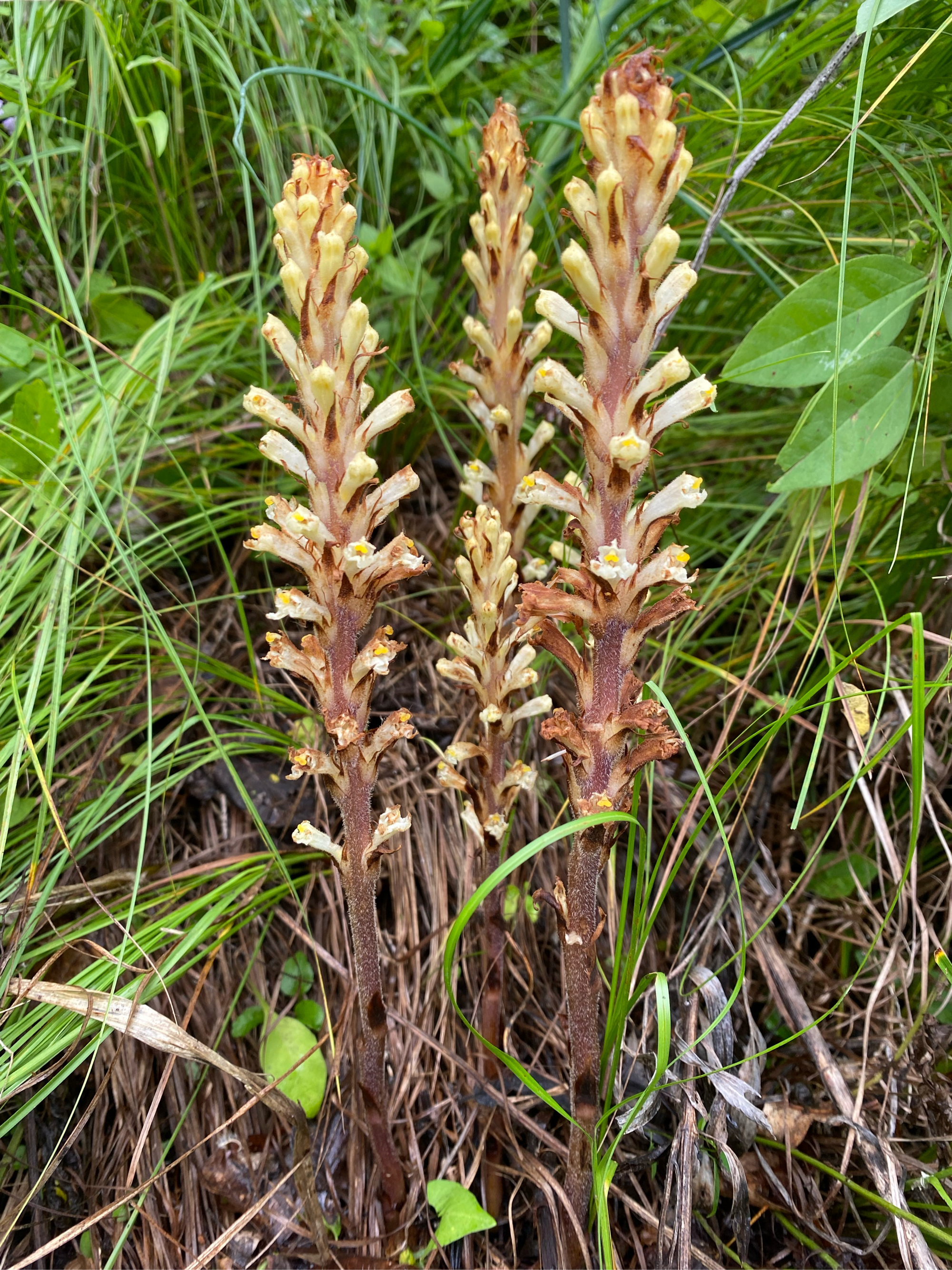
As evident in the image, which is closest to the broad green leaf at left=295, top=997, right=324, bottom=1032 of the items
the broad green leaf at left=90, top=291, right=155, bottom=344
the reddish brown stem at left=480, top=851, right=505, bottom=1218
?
the reddish brown stem at left=480, top=851, right=505, bottom=1218

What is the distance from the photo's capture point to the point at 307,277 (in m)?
1.45

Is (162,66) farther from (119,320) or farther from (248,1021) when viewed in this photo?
(248,1021)

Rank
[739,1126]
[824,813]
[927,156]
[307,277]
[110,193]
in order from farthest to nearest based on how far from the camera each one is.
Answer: [110,193]
[824,813]
[927,156]
[739,1126]
[307,277]

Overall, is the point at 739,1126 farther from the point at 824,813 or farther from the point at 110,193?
the point at 110,193

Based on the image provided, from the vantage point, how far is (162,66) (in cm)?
252

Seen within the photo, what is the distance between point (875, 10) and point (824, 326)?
1.88 feet

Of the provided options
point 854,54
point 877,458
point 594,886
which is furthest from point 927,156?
point 594,886

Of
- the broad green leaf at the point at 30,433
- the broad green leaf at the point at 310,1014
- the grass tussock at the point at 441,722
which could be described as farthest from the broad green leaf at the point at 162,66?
the broad green leaf at the point at 310,1014

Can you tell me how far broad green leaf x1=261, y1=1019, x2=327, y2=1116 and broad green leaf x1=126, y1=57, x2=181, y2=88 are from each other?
2.62m

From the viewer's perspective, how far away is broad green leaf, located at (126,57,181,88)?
7.75ft

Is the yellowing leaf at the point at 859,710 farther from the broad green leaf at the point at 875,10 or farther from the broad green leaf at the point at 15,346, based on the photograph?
the broad green leaf at the point at 15,346

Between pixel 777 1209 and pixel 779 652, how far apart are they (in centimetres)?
140

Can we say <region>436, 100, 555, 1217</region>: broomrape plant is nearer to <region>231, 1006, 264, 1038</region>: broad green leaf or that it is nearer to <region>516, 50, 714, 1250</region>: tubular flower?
<region>516, 50, 714, 1250</region>: tubular flower

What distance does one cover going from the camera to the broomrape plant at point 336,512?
1.44 meters
